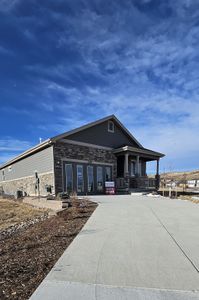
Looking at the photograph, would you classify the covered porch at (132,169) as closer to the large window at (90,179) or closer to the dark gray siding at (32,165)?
the large window at (90,179)

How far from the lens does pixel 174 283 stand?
3264 mm

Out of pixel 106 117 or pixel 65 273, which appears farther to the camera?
pixel 106 117

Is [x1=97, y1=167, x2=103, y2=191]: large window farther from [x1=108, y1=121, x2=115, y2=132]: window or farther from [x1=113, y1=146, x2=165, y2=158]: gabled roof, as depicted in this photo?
[x1=108, y1=121, x2=115, y2=132]: window

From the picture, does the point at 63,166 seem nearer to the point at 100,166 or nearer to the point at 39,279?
the point at 100,166

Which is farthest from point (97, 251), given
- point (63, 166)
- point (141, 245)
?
point (63, 166)

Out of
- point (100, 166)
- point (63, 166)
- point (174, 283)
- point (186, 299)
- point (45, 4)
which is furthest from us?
point (100, 166)

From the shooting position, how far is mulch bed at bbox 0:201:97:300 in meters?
3.22

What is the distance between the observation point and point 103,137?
70.1ft

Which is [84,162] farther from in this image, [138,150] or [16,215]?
[16,215]

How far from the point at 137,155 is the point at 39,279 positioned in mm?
19014

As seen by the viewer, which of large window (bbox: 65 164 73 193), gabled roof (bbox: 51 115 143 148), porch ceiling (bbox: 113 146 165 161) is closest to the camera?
gabled roof (bbox: 51 115 143 148)

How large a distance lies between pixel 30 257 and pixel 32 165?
1712 cm

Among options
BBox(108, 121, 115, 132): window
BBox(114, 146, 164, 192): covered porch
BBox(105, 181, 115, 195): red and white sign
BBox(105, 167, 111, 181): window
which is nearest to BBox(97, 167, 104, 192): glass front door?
BBox(105, 167, 111, 181): window

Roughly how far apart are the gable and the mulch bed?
41.2ft
